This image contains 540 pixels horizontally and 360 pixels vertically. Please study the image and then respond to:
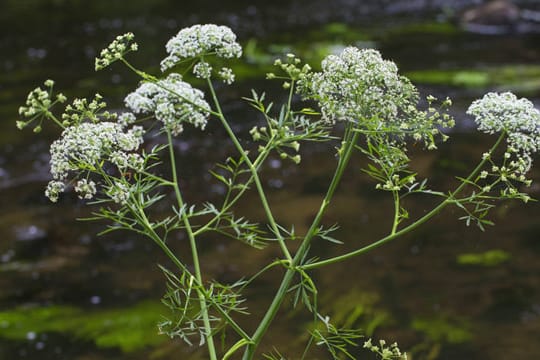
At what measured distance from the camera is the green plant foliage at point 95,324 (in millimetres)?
3492

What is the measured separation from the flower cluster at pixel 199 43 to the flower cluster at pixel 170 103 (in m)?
0.06

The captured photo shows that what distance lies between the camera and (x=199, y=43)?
4.46 ft

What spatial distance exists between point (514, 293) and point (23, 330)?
246 cm

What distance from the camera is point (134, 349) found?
340 centimetres

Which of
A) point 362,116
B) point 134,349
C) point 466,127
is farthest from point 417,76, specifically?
point 362,116

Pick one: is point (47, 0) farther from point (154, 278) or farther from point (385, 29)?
point (154, 278)

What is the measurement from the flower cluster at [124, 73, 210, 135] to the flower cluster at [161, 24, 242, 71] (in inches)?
2.3

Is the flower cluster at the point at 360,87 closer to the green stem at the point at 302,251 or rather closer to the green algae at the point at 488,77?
the green stem at the point at 302,251

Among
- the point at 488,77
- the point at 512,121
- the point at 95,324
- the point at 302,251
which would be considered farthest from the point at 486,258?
the point at 488,77

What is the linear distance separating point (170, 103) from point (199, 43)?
142mm

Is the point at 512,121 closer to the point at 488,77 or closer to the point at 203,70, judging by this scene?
the point at 203,70

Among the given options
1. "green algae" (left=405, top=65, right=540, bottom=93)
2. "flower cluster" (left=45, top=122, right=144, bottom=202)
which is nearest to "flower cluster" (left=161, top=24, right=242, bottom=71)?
"flower cluster" (left=45, top=122, right=144, bottom=202)

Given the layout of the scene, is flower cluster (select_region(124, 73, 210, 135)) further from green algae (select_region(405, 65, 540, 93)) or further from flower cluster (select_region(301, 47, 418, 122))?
green algae (select_region(405, 65, 540, 93))

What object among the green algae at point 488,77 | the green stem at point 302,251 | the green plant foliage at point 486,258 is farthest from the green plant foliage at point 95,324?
the green algae at point 488,77
